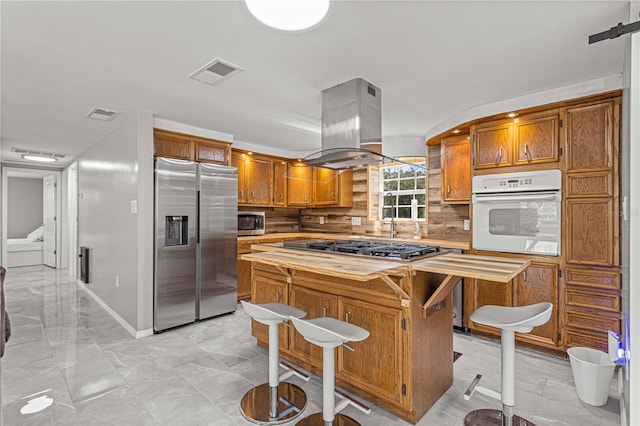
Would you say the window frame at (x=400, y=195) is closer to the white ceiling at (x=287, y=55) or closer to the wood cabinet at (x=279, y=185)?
the white ceiling at (x=287, y=55)

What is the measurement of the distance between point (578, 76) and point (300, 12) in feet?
7.64

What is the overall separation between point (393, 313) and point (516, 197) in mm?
1942

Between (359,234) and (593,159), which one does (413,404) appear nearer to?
(593,159)

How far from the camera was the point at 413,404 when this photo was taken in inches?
79.1

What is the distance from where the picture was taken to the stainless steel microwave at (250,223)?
16.4ft

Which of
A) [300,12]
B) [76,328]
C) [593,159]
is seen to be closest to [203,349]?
[76,328]

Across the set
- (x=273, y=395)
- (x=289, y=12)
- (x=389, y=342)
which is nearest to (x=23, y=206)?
(x=273, y=395)

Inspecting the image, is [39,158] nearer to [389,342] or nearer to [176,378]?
[176,378]

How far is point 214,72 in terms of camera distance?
99.3 inches

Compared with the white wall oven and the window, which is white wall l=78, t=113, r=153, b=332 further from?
the white wall oven

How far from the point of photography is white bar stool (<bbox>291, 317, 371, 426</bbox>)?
1712 mm

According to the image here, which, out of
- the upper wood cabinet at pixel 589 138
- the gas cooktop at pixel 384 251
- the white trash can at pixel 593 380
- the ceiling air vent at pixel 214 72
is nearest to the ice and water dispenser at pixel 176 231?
the gas cooktop at pixel 384 251

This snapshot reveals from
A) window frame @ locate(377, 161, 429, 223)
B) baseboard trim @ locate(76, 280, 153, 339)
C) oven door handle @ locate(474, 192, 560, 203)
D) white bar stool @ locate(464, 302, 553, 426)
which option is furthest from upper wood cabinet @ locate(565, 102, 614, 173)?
baseboard trim @ locate(76, 280, 153, 339)

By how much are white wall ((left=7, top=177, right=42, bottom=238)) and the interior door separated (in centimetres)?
153
